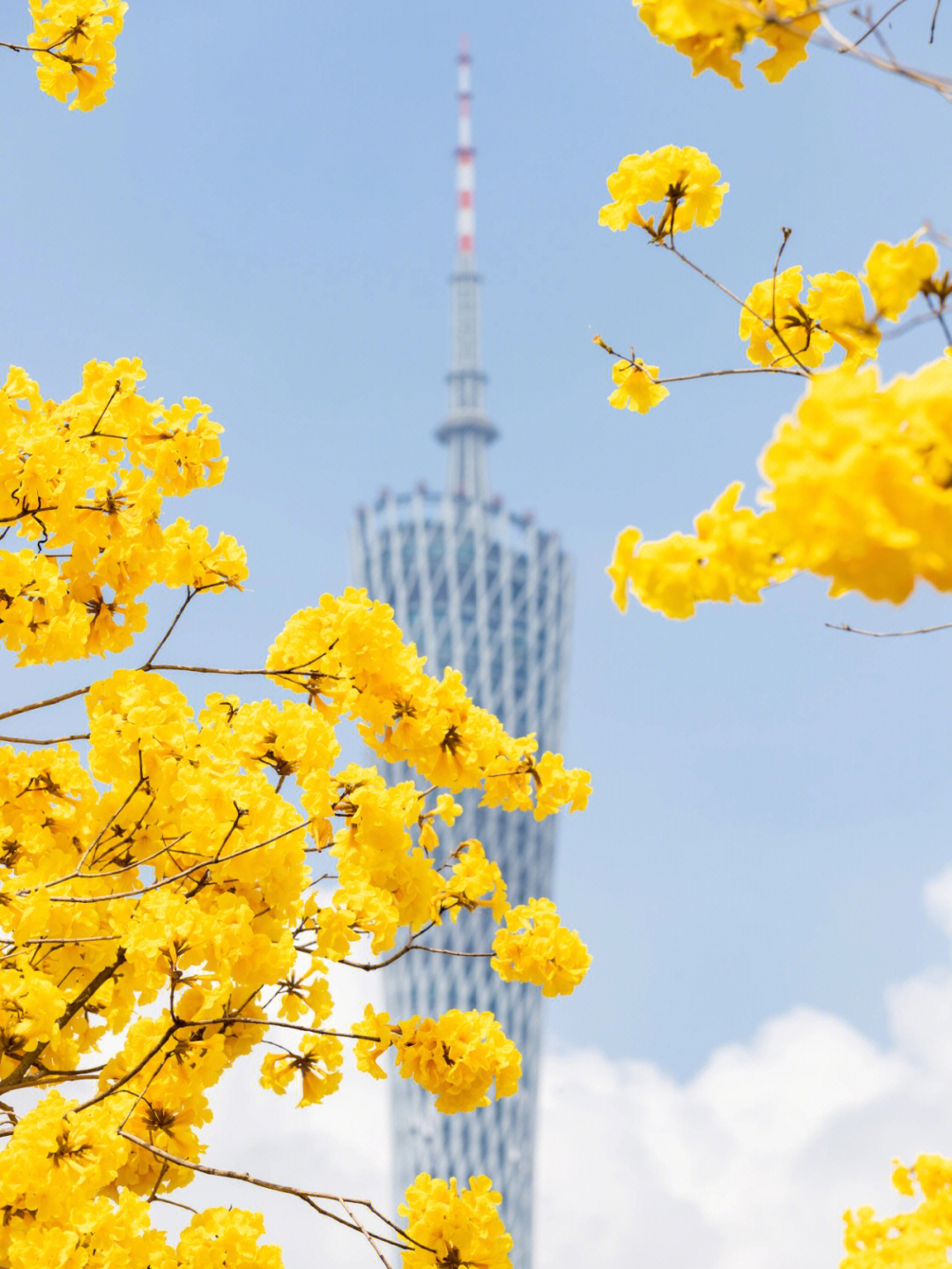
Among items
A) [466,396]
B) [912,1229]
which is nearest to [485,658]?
[466,396]

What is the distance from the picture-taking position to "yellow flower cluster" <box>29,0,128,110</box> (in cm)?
477

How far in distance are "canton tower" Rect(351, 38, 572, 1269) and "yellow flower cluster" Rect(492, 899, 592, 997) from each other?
78.3m

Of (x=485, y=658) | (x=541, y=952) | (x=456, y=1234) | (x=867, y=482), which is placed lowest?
(x=456, y=1234)

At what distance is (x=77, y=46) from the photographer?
4789mm

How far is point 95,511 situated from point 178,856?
1358 mm

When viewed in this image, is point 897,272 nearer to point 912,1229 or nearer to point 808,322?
point 808,322

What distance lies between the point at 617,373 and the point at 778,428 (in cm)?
259

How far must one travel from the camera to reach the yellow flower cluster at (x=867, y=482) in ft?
4.88

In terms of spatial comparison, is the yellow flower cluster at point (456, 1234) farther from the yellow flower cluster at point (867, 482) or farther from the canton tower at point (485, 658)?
the canton tower at point (485, 658)

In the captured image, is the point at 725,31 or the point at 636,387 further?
the point at 636,387

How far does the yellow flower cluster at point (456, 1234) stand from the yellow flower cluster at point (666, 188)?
9.67 feet

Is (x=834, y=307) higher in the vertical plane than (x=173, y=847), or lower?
higher

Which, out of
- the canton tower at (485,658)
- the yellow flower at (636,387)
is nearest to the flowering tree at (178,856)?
the yellow flower at (636,387)

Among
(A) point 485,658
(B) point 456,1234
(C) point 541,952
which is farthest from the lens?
(A) point 485,658
